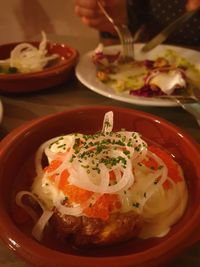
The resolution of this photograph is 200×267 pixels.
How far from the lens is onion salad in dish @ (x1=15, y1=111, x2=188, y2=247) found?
55 centimetres

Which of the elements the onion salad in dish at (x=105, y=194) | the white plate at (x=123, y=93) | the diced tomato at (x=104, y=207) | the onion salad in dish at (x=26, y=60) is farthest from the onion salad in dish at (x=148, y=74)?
the diced tomato at (x=104, y=207)

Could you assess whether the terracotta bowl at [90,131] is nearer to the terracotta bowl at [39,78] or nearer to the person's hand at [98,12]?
the terracotta bowl at [39,78]

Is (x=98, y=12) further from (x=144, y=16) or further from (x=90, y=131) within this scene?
(x=90, y=131)

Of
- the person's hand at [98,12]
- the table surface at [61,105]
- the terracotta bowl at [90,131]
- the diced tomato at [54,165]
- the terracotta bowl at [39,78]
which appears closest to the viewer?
the terracotta bowl at [90,131]

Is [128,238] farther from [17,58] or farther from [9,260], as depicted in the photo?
[17,58]

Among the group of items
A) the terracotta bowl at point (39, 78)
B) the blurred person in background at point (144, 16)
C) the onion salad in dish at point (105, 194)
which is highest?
the onion salad in dish at point (105, 194)

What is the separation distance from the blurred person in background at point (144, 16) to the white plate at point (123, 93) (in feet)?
0.93

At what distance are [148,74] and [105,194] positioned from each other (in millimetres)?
666

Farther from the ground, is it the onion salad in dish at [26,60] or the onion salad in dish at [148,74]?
the onion salad in dish at [26,60]

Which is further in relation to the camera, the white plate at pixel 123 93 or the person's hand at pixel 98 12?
the person's hand at pixel 98 12

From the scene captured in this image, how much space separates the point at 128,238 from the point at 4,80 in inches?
26.8

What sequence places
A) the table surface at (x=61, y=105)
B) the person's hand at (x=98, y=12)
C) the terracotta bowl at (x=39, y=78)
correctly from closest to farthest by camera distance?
the table surface at (x=61, y=105) < the terracotta bowl at (x=39, y=78) < the person's hand at (x=98, y=12)

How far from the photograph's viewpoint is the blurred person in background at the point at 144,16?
1.60 meters

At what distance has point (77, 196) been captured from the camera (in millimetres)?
555
